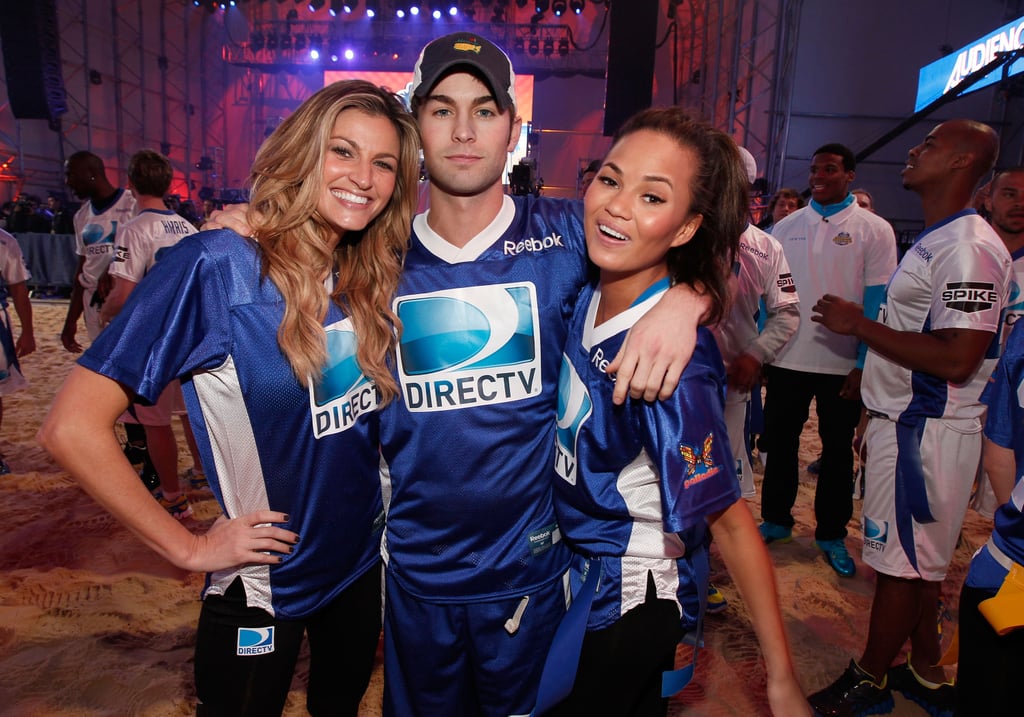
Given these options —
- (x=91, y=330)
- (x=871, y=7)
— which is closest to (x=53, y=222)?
(x=91, y=330)

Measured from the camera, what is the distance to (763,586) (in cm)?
120

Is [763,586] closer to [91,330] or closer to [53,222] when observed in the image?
[91,330]

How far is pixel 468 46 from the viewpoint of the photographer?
1746mm

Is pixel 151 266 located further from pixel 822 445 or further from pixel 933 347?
pixel 822 445

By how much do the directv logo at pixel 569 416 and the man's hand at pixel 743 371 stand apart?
5.42ft

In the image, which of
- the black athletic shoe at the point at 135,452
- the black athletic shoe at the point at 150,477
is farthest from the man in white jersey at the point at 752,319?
the black athletic shoe at the point at 135,452

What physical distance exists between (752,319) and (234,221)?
8.48 feet

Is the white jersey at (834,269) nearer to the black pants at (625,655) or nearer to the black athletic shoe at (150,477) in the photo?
the black pants at (625,655)

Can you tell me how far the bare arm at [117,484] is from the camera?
1229 millimetres

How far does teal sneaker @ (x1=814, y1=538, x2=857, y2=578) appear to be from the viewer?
351 centimetres

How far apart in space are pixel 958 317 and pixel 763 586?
1656mm

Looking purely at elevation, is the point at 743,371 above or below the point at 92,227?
below

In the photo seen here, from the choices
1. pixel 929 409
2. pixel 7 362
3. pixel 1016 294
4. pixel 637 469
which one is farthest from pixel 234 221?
pixel 1016 294

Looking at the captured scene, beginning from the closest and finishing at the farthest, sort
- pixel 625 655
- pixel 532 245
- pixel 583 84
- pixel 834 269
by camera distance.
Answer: pixel 625 655 < pixel 532 245 < pixel 834 269 < pixel 583 84
